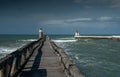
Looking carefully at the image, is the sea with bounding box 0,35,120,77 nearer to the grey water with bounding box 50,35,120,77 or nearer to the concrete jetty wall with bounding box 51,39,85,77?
the grey water with bounding box 50,35,120,77

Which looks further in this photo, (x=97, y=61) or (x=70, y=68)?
(x=97, y=61)

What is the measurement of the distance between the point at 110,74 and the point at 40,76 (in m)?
8.52

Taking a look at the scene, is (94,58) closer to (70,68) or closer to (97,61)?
(97,61)

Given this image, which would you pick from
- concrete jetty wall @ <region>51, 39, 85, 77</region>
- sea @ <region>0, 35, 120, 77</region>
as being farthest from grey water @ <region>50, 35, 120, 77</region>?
concrete jetty wall @ <region>51, 39, 85, 77</region>

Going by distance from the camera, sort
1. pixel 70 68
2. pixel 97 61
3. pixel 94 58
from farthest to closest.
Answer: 1. pixel 94 58
2. pixel 97 61
3. pixel 70 68

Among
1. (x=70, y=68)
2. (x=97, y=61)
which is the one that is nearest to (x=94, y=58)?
(x=97, y=61)

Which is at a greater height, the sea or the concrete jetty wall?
the concrete jetty wall

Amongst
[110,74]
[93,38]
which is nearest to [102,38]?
[93,38]

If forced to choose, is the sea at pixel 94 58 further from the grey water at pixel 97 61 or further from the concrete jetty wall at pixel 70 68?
the concrete jetty wall at pixel 70 68

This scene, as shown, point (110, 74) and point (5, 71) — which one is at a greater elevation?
point (5, 71)

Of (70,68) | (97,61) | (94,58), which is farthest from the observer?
(94,58)

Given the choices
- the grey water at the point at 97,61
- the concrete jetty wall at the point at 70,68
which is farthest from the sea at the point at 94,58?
the concrete jetty wall at the point at 70,68

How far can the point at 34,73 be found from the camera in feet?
29.6

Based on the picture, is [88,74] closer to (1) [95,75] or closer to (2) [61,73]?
(1) [95,75]
